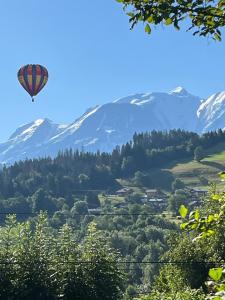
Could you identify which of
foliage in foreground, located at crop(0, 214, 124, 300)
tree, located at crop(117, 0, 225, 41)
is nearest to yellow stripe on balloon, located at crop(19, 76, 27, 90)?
foliage in foreground, located at crop(0, 214, 124, 300)

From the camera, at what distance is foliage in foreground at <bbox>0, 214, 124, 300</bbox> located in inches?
1005

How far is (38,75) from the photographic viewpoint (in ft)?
241

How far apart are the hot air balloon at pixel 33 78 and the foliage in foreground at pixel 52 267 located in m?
46.8

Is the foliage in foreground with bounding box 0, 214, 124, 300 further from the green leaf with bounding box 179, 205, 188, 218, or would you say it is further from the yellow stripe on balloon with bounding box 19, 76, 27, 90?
the yellow stripe on balloon with bounding box 19, 76, 27, 90

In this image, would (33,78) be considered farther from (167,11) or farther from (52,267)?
(167,11)

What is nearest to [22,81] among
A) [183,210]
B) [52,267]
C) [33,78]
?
[33,78]

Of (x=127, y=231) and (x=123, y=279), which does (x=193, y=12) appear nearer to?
(x=123, y=279)

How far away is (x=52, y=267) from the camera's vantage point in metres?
26.3

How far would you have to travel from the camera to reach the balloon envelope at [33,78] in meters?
73.3

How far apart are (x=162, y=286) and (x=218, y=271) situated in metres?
30.4

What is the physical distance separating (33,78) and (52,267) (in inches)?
1993

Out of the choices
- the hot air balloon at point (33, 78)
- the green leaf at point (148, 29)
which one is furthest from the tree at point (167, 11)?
the hot air balloon at point (33, 78)

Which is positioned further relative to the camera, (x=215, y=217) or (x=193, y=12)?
(x=215, y=217)

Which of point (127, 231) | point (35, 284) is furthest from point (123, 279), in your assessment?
point (127, 231)
